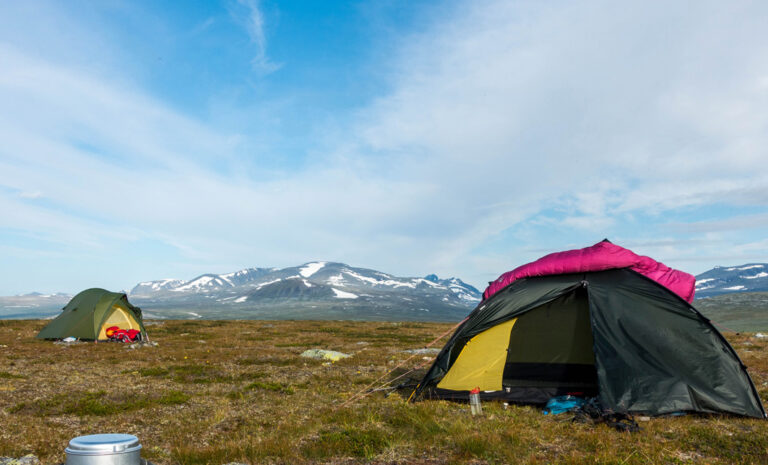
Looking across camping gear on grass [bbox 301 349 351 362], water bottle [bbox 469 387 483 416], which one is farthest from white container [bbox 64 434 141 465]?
camping gear on grass [bbox 301 349 351 362]

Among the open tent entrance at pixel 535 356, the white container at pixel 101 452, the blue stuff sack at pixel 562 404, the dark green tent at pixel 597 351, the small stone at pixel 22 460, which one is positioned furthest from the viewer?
the open tent entrance at pixel 535 356

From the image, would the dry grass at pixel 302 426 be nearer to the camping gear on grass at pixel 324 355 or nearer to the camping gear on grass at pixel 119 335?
the camping gear on grass at pixel 324 355

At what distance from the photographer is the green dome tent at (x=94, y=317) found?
25812mm

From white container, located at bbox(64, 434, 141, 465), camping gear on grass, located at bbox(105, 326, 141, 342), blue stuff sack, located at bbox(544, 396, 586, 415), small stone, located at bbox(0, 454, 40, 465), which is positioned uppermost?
white container, located at bbox(64, 434, 141, 465)

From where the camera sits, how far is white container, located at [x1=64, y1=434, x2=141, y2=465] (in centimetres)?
391

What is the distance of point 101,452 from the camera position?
393 cm

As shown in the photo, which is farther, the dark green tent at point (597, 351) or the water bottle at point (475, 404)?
the water bottle at point (475, 404)

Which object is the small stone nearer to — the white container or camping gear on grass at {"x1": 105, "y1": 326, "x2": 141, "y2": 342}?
the white container

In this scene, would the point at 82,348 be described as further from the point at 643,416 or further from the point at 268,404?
the point at 643,416

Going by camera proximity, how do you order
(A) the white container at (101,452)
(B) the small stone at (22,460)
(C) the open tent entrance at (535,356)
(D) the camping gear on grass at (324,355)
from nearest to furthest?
(A) the white container at (101,452) → (B) the small stone at (22,460) → (C) the open tent entrance at (535,356) → (D) the camping gear on grass at (324,355)

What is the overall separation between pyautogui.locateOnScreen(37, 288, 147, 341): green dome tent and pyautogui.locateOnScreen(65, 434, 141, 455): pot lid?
26060 mm

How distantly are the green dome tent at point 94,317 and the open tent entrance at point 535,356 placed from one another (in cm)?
2387

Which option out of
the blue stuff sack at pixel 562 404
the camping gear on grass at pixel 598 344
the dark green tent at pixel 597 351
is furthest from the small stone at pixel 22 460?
the blue stuff sack at pixel 562 404

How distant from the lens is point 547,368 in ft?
37.1
